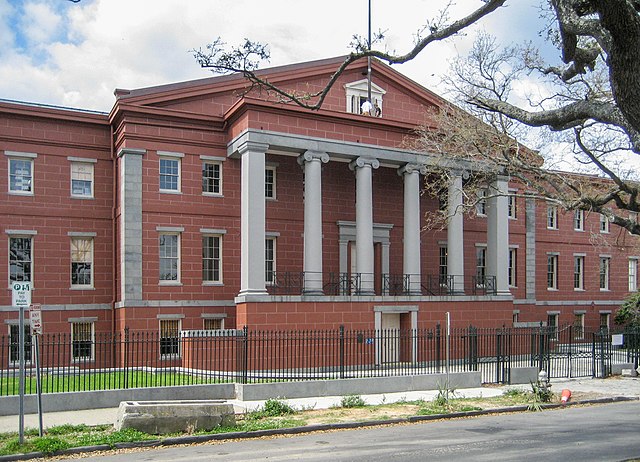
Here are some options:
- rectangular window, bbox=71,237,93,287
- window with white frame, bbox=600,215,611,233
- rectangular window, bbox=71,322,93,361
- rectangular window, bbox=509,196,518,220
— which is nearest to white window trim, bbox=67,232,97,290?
rectangular window, bbox=71,237,93,287

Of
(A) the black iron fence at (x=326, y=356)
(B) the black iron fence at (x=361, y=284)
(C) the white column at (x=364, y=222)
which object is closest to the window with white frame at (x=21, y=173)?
(A) the black iron fence at (x=326, y=356)

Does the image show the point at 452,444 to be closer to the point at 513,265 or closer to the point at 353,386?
the point at 353,386

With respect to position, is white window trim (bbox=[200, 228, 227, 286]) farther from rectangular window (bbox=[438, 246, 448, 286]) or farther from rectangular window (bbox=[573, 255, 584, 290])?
rectangular window (bbox=[573, 255, 584, 290])

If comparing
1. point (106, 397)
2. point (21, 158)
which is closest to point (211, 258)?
point (21, 158)

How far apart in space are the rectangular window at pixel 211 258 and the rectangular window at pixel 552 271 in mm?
21843

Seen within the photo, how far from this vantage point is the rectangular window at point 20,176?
28891mm

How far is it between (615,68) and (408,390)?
14868mm

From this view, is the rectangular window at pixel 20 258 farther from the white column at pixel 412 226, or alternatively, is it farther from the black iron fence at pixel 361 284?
the white column at pixel 412 226

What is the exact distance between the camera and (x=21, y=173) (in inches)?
1143

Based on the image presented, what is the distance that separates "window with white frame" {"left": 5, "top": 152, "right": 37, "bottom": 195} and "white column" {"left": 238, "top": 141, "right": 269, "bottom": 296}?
862 centimetres

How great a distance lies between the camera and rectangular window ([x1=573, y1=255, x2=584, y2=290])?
45031mm

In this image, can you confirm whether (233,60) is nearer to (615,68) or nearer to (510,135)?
(615,68)

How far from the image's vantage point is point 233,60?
13.0 meters

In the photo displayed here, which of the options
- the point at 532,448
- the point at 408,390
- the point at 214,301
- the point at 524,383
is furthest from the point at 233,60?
the point at 214,301
